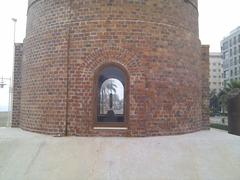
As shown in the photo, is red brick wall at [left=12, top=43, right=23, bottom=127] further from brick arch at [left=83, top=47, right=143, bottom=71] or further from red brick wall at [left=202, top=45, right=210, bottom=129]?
red brick wall at [left=202, top=45, right=210, bottom=129]

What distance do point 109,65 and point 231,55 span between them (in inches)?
2795

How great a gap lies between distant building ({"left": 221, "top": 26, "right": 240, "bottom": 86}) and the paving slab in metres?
64.9

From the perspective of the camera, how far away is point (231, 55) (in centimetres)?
7394

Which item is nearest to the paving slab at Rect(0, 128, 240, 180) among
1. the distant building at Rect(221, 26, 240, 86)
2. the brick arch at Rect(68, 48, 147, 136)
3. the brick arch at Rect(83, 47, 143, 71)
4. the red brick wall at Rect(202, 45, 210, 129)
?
the brick arch at Rect(68, 48, 147, 136)

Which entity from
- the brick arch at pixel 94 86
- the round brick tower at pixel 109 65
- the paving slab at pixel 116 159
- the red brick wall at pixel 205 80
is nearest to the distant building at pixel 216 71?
the red brick wall at pixel 205 80

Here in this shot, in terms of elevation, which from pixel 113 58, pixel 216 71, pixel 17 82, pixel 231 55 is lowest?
pixel 17 82

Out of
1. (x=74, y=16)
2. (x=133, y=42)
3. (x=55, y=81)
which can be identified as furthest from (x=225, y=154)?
(x=74, y=16)

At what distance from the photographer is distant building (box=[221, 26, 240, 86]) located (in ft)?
230

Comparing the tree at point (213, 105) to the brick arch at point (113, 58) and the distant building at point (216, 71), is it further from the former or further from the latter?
the brick arch at point (113, 58)

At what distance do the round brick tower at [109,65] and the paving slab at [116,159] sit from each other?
80 centimetres

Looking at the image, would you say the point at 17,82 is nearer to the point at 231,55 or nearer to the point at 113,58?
the point at 113,58

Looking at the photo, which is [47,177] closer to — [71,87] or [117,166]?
[117,166]

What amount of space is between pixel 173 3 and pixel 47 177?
23.5 feet

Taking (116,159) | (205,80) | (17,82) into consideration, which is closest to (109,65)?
(116,159)
